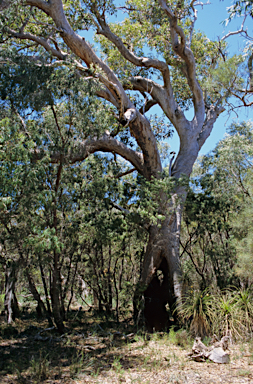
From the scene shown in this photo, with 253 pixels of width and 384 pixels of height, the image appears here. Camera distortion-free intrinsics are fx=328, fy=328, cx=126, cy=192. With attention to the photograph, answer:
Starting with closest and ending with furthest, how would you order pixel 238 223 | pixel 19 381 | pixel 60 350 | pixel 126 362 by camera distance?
1. pixel 19 381
2. pixel 126 362
3. pixel 60 350
4. pixel 238 223

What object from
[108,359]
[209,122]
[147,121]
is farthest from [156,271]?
[209,122]

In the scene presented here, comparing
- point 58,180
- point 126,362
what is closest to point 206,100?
point 58,180

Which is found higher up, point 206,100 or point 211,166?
point 206,100

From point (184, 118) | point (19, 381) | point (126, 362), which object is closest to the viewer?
point (19, 381)

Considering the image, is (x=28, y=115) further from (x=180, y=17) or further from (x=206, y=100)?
(x=206, y=100)

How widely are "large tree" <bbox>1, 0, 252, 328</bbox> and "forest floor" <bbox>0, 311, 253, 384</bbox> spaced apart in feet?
4.83

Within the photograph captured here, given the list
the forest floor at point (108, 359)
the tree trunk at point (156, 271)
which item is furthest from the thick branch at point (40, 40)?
the forest floor at point (108, 359)

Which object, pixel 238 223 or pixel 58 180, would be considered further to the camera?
pixel 238 223

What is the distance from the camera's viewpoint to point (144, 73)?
416 inches

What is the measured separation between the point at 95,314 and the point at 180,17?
9.46 m

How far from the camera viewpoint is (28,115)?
6.09 meters

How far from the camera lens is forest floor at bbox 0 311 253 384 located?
4539mm

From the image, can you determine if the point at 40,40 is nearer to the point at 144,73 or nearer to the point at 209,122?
the point at 144,73

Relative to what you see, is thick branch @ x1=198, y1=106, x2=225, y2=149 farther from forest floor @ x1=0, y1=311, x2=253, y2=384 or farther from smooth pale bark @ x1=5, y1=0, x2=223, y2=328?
forest floor @ x1=0, y1=311, x2=253, y2=384
